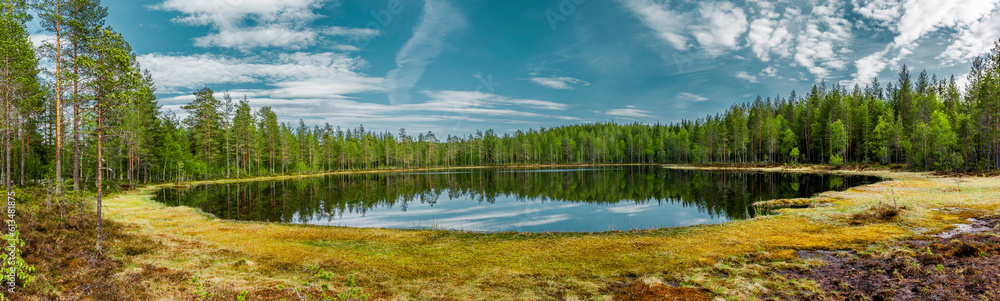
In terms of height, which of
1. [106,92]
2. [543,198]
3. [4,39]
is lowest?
[543,198]

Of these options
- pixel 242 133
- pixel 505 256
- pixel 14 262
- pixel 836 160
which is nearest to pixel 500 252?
pixel 505 256

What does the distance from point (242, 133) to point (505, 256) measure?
7948cm

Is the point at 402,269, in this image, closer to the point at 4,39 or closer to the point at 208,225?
the point at 208,225

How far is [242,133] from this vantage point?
75562 mm

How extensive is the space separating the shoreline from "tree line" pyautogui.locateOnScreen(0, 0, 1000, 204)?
4934 millimetres

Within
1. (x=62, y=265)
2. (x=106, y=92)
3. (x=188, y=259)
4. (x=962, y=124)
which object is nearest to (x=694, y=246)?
(x=188, y=259)

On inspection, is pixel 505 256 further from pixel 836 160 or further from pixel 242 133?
pixel 836 160

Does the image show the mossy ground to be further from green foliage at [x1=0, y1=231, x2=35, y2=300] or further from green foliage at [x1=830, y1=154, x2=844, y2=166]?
green foliage at [x1=830, y1=154, x2=844, y2=166]

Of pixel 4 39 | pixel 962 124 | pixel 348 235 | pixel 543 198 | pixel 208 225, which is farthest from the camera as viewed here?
pixel 962 124

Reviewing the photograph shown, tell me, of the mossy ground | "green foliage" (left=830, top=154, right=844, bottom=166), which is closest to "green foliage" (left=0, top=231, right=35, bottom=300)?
the mossy ground

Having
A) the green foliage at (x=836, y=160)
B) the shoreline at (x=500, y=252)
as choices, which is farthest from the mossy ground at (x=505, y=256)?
the green foliage at (x=836, y=160)

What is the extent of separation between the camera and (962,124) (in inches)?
2392

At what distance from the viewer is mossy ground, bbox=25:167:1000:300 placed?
31.6 feet

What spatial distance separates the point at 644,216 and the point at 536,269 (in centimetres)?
1735
